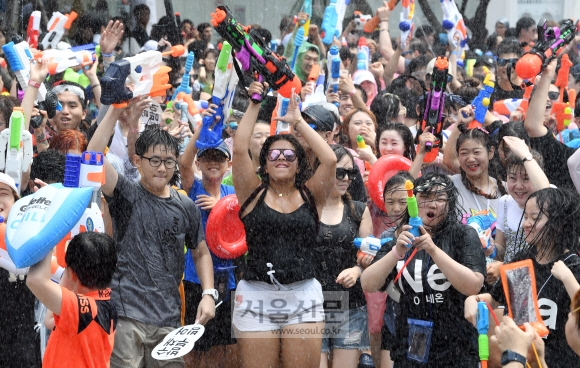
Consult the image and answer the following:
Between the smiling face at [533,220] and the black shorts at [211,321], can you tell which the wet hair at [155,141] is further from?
the smiling face at [533,220]

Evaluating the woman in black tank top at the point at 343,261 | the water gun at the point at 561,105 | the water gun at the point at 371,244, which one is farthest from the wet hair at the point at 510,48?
the water gun at the point at 371,244

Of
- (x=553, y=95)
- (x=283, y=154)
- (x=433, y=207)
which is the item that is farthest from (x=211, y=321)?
(x=553, y=95)

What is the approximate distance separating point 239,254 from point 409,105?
3074mm

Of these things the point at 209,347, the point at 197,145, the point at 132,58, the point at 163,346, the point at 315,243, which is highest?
the point at 132,58

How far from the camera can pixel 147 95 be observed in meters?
5.68

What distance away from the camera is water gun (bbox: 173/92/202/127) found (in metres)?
6.68

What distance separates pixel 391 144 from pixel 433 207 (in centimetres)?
202

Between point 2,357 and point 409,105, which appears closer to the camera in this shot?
point 2,357

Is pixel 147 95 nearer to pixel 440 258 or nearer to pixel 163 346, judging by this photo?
pixel 163 346

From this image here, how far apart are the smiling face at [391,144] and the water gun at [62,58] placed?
229 cm

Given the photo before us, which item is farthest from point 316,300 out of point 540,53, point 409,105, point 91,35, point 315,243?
point 91,35

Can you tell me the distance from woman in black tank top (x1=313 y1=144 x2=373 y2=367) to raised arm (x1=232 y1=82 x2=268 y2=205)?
695 mm

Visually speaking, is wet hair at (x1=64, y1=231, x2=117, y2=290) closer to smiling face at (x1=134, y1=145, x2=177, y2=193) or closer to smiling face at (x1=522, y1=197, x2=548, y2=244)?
smiling face at (x1=134, y1=145, x2=177, y2=193)

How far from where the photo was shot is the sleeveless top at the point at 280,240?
204 inches
